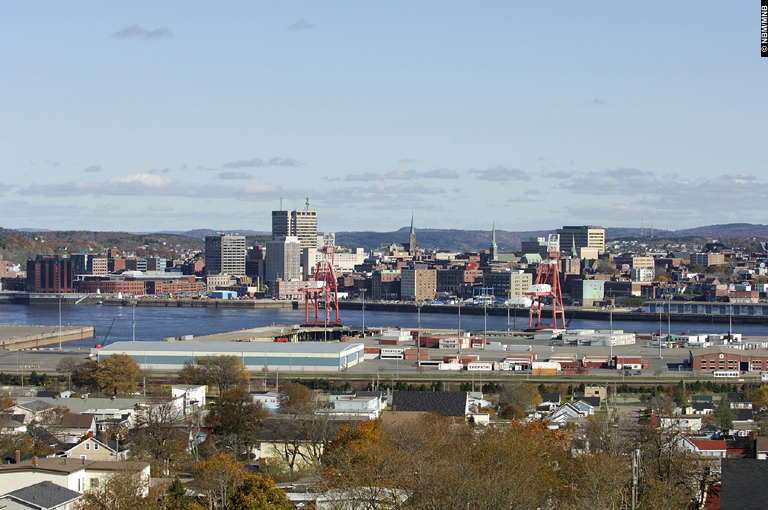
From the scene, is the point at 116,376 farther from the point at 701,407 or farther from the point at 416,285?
the point at 416,285

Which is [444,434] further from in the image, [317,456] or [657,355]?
[657,355]

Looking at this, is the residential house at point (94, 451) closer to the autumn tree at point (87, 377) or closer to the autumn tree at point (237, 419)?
the autumn tree at point (237, 419)

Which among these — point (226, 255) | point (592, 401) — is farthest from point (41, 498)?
point (226, 255)

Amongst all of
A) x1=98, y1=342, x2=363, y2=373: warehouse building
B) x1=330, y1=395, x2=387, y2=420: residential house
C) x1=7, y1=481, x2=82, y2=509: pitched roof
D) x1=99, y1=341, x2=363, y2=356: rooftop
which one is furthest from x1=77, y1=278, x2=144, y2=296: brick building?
x1=7, y1=481, x2=82, y2=509: pitched roof

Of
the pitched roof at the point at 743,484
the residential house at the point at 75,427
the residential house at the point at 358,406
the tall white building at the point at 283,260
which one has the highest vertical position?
the tall white building at the point at 283,260

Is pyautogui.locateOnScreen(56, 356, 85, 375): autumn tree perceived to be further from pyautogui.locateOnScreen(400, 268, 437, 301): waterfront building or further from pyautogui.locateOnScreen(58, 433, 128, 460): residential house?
pyautogui.locateOnScreen(400, 268, 437, 301): waterfront building

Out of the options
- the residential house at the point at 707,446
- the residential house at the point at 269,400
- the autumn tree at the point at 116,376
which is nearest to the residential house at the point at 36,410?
the residential house at the point at 269,400
